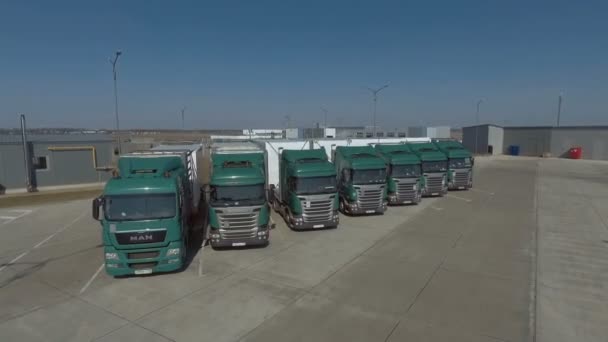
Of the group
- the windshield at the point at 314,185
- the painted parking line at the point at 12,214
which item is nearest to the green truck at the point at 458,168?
the windshield at the point at 314,185

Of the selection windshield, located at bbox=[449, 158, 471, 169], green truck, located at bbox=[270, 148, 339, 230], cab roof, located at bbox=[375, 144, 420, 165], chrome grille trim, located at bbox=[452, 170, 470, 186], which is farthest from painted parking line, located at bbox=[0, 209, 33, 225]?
chrome grille trim, located at bbox=[452, 170, 470, 186]

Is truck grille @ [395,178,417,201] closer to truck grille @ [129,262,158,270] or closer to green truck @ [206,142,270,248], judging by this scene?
green truck @ [206,142,270,248]

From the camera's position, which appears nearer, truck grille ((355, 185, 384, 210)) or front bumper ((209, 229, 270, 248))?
front bumper ((209, 229, 270, 248))

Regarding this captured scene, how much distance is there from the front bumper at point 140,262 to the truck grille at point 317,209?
591 centimetres

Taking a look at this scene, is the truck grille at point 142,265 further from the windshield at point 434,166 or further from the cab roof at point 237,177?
the windshield at point 434,166

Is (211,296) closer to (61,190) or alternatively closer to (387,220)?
(387,220)

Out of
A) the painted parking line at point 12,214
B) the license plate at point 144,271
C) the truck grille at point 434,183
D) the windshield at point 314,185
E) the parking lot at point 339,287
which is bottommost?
the painted parking line at point 12,214

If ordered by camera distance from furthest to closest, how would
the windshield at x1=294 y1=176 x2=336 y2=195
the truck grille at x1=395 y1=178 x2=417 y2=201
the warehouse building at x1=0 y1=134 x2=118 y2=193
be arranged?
1. the warehouse building at x1=0 y1=134 x2=118 y2=193
2. the truck grille at x1=395 y1=178 x2=417 y2=201
3. the windshield at x1=294 y1=176 x2=336 y2=195

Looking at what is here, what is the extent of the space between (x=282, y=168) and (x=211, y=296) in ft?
31.7

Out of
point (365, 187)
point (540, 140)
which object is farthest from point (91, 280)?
point (540, 140)

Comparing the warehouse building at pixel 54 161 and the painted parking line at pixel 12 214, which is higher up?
the warehouse building at pixel 54 161

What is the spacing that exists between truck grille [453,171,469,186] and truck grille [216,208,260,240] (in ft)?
58.5

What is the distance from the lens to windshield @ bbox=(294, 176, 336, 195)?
49.6 feet

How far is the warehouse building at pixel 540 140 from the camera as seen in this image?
50.8 meters
